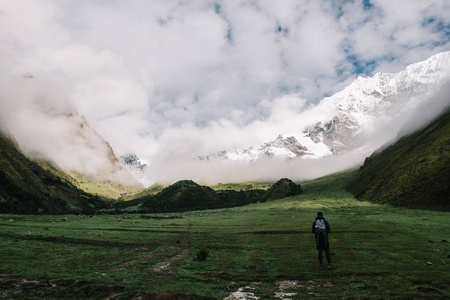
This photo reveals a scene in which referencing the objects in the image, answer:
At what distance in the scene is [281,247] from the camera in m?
24.5

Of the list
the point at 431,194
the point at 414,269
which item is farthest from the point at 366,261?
the point at 431,194

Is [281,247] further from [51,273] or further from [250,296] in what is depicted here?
[51,273]

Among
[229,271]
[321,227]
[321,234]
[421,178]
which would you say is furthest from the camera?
[421,178]

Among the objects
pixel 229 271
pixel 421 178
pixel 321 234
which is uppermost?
pixel 421 178

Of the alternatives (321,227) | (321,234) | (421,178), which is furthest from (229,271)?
(421,178)

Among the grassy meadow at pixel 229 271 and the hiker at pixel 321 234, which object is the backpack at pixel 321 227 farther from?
the grassy meadow at pixel 229 271

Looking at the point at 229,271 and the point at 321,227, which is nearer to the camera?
the point at 229,271

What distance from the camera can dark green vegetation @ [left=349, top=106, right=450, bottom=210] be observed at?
3071 inches

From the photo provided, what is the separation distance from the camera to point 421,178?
90562mm

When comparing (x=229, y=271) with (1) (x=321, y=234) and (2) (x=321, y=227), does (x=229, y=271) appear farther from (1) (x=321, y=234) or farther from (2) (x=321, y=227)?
(2) (x=321, y=227)

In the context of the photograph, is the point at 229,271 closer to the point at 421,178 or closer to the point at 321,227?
the point at 321,227

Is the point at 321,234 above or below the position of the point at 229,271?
above

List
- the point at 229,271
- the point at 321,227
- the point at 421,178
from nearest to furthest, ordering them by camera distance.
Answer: the point at 229,271
the point at 321,227
the point at 421,178

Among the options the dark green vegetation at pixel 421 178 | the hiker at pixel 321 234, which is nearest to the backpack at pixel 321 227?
the hiker at pixel 321 234
